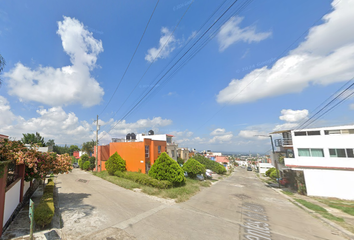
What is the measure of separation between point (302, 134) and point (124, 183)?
27.3 m

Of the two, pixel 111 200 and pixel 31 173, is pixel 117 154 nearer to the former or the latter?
pixel 111 200

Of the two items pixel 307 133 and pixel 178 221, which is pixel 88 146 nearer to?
pixel 178 221

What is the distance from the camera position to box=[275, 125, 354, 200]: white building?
17.7m

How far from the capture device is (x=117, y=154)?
2569 centimetres

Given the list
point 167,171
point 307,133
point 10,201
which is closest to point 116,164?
point 167,171

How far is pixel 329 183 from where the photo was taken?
1825 cm

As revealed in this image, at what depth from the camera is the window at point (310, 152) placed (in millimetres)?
20016

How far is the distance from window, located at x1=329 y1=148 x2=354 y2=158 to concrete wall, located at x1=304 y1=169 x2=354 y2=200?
6.87 feet

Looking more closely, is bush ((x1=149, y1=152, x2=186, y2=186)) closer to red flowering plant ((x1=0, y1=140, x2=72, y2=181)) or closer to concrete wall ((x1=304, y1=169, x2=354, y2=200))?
red flowering plant ((x1=0, y1=140, x2=72, y2=181))

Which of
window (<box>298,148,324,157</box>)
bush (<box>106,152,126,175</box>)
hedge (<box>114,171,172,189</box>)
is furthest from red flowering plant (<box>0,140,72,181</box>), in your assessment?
window (<box>298,148,324,157</box>)

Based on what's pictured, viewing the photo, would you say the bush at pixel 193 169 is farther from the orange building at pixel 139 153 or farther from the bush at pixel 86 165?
the bush at pixel 86 165

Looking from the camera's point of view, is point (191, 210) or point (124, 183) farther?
point (124, 183)

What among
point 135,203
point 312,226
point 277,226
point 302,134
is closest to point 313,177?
point 302,134

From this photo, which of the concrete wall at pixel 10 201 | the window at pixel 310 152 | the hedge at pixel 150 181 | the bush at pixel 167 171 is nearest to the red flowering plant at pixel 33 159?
the concrete wall at pixel 10 201
